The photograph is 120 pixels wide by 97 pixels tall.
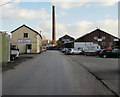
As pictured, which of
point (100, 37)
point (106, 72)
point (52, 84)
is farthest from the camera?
point (100, 37)

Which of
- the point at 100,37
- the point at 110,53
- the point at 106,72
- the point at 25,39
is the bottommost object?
the point at 106,72

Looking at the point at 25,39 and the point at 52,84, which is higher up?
the point at 25,39

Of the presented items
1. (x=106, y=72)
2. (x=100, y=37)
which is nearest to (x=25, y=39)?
(x=100, y=37)

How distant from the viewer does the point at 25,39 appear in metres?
61.5

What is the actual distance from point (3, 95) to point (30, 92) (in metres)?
0.94

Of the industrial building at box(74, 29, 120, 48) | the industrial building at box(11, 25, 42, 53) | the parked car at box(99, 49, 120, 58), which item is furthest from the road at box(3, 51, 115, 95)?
the industrial building at box(74, 29, 120, 48)

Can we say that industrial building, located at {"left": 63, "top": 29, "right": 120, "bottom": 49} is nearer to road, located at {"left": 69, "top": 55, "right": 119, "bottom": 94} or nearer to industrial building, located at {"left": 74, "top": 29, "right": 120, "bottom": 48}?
industrial building, located at {"left": 74, "top": 29, "right": 120, "bottom": 48}

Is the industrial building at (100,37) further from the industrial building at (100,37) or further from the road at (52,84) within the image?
the road at (52,84)

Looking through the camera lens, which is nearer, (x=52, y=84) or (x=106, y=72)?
(x=52, y=84)

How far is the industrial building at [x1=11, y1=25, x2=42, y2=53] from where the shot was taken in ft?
200

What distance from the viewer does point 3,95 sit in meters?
7.38

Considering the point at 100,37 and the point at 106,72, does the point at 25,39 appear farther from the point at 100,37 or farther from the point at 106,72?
the point at 106,72

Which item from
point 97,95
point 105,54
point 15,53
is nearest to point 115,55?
point 105,54

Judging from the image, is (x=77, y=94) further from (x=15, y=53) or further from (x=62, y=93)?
(x=15, y=53)
